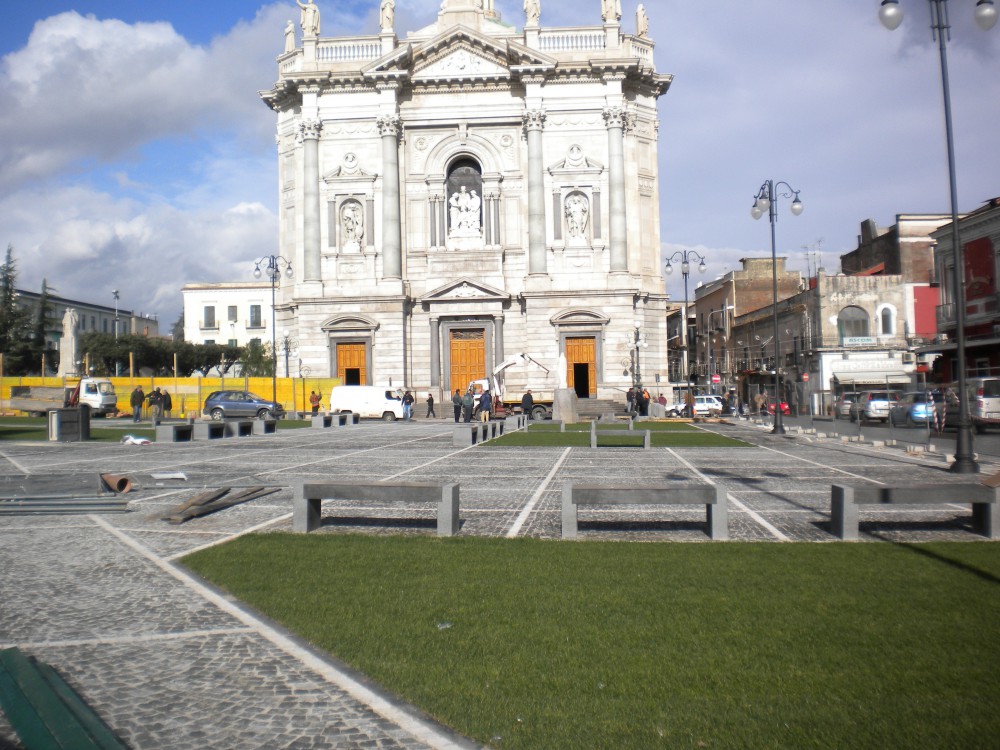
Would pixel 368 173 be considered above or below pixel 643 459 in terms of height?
above

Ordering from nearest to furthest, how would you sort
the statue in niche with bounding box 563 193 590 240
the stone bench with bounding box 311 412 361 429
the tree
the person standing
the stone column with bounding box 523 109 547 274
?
the stone bench with bounding box 311 412 361 429, the person standing, the stone column with bounding box 523 109 547 274, the statue in niche with bounding box 563 193 590 240, the tree

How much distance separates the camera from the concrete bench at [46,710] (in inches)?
150

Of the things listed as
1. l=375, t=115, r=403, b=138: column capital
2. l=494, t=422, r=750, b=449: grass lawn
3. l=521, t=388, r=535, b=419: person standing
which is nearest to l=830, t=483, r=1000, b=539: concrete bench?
l=494, t=422, r=750, b=449: grass lawn

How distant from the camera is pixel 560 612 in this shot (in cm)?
649

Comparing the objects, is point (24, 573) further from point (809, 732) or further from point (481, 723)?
point (809, 732)

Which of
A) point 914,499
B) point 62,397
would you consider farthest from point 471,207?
point 914,499

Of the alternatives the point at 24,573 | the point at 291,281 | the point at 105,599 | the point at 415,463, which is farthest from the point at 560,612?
the point at 291,281

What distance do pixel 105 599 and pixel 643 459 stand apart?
13802mm

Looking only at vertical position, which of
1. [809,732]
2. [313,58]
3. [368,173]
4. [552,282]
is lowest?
[809,732]

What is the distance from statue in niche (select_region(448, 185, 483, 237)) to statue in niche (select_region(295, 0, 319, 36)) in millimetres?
11121

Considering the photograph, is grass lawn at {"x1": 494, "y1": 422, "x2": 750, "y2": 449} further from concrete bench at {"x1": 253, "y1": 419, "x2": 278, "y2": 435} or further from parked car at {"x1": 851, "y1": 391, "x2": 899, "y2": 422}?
parked car at {"x1": 851, "y1": 391, "x2": 899, "y2": 422}

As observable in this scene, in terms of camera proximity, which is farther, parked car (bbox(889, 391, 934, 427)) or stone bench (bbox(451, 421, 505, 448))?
parked car (bbox(889, 391, 934, 427))

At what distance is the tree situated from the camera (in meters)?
70.2

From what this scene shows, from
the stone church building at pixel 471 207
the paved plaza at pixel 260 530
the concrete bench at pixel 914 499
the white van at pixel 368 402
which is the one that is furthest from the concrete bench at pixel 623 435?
the stone church building at pixel 471 207
